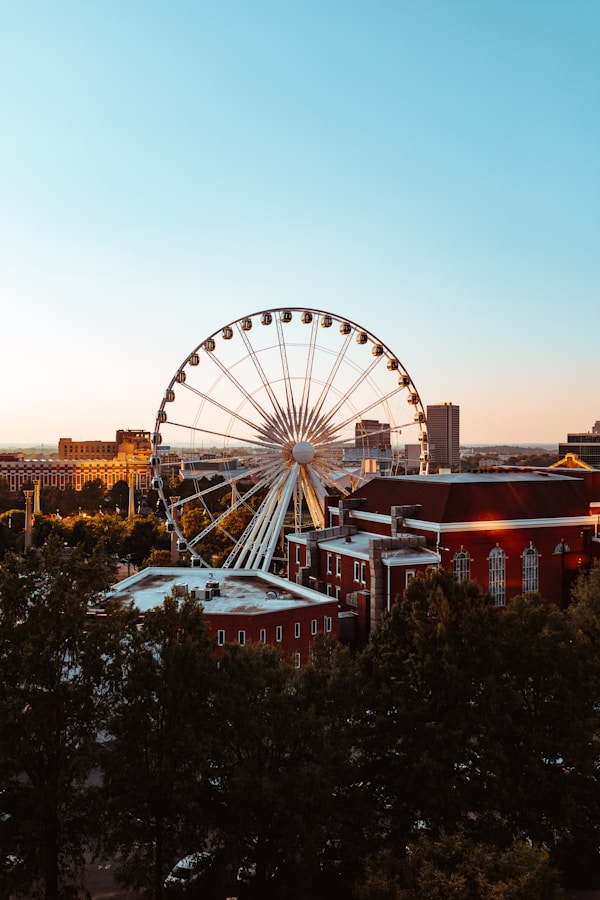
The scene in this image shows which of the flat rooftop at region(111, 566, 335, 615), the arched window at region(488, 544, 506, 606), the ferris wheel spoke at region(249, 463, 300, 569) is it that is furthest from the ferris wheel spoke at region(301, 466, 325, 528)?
the arched window at region(488, 544, 506, 606)

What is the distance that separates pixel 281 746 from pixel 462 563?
31297 mm

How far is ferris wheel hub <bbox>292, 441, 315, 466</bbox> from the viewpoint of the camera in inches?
2542

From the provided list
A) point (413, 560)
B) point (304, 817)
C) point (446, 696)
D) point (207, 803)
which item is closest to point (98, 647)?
point (207, 803)

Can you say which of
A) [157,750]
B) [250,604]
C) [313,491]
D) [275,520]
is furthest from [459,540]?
[157,750]

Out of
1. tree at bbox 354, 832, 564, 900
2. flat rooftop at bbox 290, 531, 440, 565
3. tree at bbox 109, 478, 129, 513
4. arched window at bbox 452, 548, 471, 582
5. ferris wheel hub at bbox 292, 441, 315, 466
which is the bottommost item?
tree at bbox 354, 832, 564, 900

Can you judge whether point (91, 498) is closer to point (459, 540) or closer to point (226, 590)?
point (226, 590)

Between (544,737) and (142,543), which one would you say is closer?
(544,737)

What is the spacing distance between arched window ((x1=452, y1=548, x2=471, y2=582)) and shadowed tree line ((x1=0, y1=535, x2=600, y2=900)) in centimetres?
2319

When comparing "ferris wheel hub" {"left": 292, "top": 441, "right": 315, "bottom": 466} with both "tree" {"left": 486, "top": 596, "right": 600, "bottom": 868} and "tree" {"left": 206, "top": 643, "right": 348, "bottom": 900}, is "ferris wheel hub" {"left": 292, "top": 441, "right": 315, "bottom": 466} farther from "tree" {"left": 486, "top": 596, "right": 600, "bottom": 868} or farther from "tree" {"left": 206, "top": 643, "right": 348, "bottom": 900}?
"tree" {"left": 206, "top": 643, "right": 348, "bottom": 900}

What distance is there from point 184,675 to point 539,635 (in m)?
14.6

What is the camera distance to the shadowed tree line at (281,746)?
26.6 meters

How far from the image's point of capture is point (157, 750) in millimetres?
27844

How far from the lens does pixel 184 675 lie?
Answer: 28469 mm

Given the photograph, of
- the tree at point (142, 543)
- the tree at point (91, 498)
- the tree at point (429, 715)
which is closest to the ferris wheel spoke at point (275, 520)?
the tree at point (429, 715)
